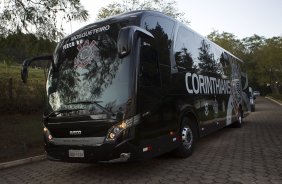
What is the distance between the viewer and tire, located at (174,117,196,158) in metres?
8.02

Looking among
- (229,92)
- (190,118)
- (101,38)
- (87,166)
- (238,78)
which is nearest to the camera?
(101,38)

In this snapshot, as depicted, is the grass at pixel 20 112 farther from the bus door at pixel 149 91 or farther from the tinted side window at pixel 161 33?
the tinted side window at pixel 161 33

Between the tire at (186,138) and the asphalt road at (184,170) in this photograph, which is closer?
the asphalt road at (184,170)

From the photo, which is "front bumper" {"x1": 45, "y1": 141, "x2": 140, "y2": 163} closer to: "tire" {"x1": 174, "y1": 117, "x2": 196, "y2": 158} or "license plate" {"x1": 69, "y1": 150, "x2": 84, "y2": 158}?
"license plate" {"x1": 69, "y1": 150, "x2": 84, "y2": 158}

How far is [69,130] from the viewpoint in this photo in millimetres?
6582

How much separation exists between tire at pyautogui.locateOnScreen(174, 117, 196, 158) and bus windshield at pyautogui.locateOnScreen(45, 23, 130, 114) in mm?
2298

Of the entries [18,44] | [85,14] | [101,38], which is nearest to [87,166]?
[101,38]

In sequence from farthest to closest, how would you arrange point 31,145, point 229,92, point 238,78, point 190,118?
point 238,78, point 229,92, point 31,145, point 190,118

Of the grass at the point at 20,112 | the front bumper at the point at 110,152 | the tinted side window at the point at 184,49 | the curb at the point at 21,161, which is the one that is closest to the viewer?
the front bumper at the point at 110,152

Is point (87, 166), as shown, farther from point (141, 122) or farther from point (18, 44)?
point (18, 44)

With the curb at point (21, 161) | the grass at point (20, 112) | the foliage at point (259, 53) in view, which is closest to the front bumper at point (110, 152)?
the curb at point (21, 161)

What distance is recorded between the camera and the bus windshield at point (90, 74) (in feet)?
20.9

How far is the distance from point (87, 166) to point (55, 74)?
7.59 feet

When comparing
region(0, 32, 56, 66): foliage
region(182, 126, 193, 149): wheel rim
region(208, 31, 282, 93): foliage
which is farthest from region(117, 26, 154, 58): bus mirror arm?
region(208, 31, 282, 93): foliage
